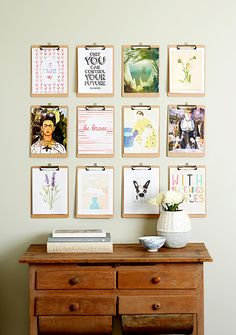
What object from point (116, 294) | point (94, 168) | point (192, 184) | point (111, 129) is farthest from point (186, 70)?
point (116, 294)

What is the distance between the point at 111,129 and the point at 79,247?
0.69 m

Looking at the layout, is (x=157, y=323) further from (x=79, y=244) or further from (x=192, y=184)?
(x=192, y=184)

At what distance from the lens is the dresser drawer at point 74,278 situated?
2.82 m

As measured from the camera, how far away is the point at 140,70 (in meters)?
3.16

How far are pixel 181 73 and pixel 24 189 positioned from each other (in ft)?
3.55

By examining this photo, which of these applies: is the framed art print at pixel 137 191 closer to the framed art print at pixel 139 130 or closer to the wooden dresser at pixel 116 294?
the framed art print at pixel 139 130

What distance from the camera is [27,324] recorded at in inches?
126

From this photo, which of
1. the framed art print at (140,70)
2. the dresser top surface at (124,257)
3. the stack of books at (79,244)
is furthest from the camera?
the framed art print at (140,70)

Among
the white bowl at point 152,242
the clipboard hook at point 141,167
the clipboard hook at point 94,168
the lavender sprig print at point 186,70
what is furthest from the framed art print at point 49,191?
the lavender sprig print at point 186,70

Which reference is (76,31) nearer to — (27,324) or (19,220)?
(19,220)

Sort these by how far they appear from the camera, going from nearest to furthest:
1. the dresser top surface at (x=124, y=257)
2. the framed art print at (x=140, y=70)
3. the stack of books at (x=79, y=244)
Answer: the dresser top surface at (x=124, y=257), the stack of books at (x=79, y=244), the framed art print at (x=140, y=70)

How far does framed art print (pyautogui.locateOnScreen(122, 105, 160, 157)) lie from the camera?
3.17m

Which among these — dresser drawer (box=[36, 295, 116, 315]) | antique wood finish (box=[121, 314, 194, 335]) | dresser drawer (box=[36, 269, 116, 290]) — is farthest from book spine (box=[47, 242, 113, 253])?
antique wood finish (box=[121, 314, 194, 335])

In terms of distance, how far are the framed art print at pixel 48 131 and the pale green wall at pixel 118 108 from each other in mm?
36
